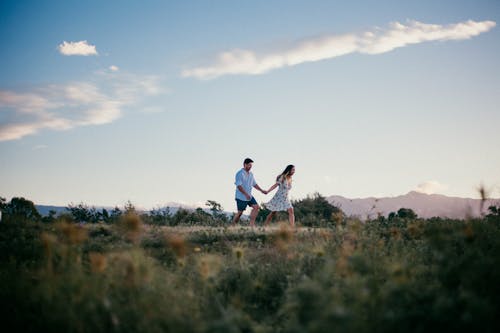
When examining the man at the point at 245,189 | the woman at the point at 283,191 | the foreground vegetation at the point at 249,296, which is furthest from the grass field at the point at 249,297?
the man at the point at 245,189

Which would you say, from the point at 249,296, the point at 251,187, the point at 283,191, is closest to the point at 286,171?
the point at 283,191

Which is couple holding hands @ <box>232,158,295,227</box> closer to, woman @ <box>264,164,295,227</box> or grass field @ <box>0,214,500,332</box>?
woman @ <box>264,164,295,227</box>

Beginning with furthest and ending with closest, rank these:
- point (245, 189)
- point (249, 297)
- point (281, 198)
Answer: point (245, 189) → point (281, 198) → point (249, 297)

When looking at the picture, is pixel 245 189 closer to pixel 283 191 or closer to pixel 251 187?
pixel 251 187

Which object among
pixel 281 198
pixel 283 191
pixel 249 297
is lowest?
pixel 249 297

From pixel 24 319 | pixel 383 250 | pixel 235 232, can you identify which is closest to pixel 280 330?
pixel 24 319

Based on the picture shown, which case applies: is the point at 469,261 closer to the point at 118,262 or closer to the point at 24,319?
the point at 118,262

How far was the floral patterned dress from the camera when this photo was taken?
43.3 ft

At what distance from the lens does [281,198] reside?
1323cm

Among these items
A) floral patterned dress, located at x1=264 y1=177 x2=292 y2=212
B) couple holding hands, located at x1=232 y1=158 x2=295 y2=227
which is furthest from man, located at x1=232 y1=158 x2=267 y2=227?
floral patterned dress, located at x1=264 y1=177 x2=292 y2=212

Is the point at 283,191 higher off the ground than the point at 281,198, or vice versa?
the point at 283,191

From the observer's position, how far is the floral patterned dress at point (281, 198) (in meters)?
13.2

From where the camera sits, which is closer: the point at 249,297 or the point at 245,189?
the point at 249,297

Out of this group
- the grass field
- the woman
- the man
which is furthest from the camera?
the man
